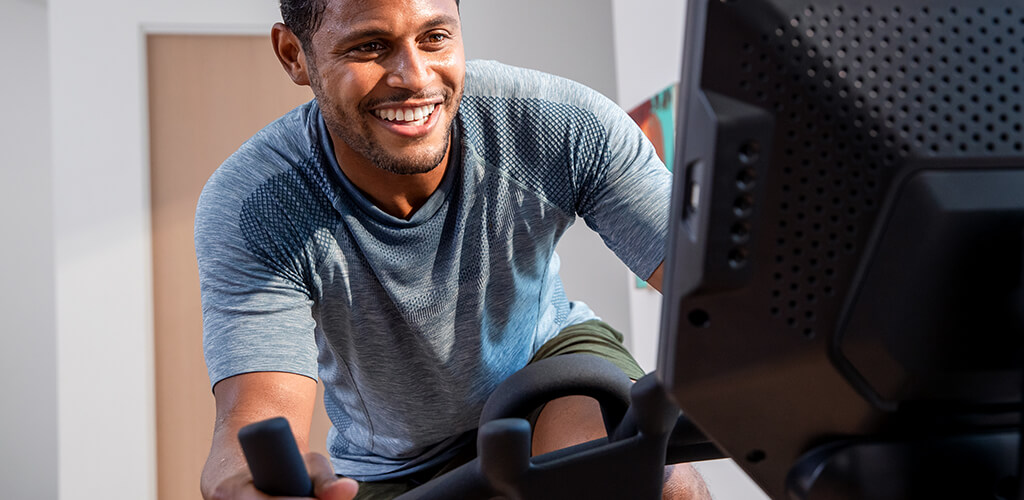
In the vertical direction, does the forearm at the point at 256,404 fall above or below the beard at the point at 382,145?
below

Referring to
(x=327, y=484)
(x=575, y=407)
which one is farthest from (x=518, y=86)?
(x=327, y=484)

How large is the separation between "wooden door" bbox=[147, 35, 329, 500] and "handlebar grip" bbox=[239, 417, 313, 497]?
10.4ft

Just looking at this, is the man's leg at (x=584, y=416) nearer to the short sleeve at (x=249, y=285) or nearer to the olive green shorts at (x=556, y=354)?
the olive green shorts at (x=556, y=354)

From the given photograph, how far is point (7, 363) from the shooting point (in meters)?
3.99

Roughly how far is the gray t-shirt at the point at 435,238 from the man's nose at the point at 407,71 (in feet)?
0.37

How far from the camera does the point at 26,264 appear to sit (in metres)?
4.05

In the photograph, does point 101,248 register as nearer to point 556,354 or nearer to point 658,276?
point 556,354

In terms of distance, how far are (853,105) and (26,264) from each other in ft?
14.7

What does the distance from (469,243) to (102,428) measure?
2843 mm

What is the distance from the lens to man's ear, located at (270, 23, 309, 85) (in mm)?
1293

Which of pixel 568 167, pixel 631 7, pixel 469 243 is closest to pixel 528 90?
pixel 568 167

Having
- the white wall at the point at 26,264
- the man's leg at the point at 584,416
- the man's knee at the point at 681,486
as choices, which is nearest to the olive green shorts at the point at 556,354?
the man's leg at the point at 584,416

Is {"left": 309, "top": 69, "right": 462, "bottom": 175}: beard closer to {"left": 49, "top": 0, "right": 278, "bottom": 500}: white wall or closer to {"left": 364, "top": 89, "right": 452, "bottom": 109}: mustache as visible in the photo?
{"left": 364, "top": 89, "right": 452, "bottom": 109}: mustache

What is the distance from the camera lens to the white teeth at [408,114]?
1.17m
